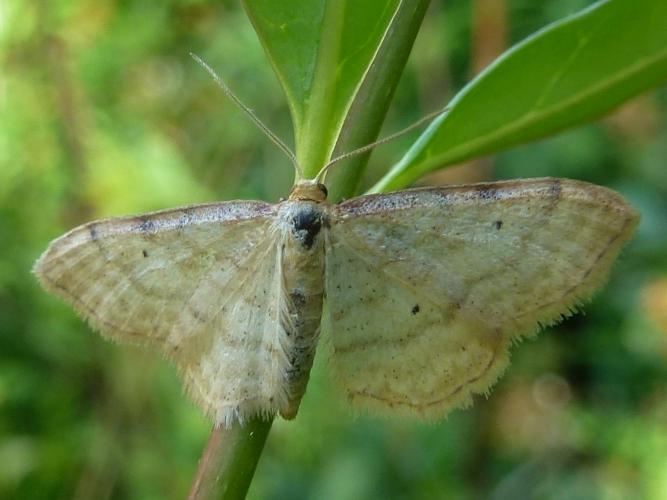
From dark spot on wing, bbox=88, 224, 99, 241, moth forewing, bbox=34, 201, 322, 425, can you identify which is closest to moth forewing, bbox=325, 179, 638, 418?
moth forewing, bbox=34, 201, 322, 425

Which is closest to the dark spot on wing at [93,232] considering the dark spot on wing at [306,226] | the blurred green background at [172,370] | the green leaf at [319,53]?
the dark spot on wing at [306,226]

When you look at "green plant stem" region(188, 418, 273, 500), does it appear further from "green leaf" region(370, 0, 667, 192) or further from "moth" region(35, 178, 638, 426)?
"green leaf" region(370, 0, 667, 192)

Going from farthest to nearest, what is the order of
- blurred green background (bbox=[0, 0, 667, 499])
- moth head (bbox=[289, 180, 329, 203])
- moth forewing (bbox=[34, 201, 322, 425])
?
1. blurred green background (bbox=[0, 0, 667, 499])
2. moth forewing (bbox=[34, 201, 322, 425])
3. moth head (bbox=[289, 180, 329, 203])

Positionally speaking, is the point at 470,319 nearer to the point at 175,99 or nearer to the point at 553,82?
the point at 553,82

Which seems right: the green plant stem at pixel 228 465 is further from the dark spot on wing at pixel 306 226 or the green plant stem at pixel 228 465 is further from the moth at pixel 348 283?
the dark spot on wing at pixel 306 226

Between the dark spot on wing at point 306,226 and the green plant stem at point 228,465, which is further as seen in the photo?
the dark spot on wing at point 306,226

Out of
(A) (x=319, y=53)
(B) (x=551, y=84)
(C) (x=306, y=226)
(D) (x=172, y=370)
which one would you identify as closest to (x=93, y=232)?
(C) (x=306, y=226)

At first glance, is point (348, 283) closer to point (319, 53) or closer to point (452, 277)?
point (452, 277)

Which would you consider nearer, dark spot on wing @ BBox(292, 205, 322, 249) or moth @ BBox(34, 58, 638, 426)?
moth @ BBox(34, 58, 638, 426)

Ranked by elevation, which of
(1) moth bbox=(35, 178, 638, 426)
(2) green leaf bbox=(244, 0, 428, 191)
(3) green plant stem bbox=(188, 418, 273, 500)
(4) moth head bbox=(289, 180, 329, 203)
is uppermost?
(2) green leaf bbox=(244, 0, 428, 191)
